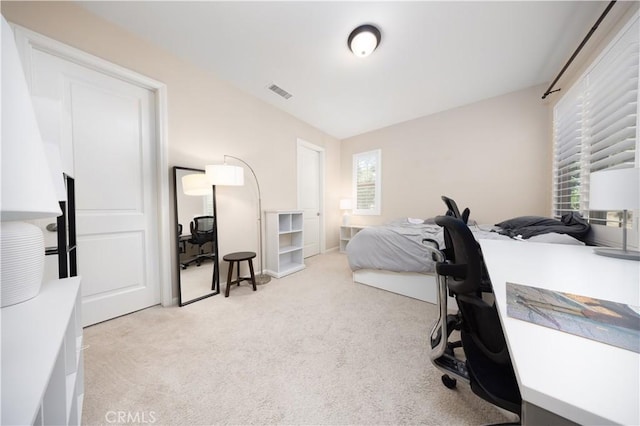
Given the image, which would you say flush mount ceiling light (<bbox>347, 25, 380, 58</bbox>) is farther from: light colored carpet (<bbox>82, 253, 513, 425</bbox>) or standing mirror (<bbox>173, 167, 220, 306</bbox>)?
light colored carpet (<bbox>82, 253, 513, 425</bbox>)

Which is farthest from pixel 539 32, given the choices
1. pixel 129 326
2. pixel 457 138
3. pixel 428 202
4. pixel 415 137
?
pixel 129 326

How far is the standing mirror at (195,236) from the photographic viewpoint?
223cm

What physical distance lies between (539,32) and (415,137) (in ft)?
6.51

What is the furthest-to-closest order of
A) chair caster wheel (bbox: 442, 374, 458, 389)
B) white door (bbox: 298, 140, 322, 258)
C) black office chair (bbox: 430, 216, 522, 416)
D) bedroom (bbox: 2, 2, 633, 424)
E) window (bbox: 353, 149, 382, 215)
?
window (bbox: 353, 149, 382, 215), white door (bbox: 298, 140, 322, 258), bedroom (bbox: 2, 2, 633, 424), chair caster wheel (bbox: 442, 374, 458, 389), black office chair (bbox: 430, 216, 522, 416)

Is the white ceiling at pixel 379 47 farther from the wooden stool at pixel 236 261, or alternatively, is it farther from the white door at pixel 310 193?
the wooden stool at pixel 236 261

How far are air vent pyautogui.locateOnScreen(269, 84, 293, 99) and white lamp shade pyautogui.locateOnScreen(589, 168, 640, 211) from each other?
3113 mm

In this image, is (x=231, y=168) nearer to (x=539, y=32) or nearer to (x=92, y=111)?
(x=92, y=111)

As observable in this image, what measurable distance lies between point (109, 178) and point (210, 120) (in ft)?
3.88

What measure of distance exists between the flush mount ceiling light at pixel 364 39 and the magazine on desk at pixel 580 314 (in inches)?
90.7

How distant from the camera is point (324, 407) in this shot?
3.63ft

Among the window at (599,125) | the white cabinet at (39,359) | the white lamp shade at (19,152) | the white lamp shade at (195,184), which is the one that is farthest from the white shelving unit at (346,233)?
the white lamp shade at (19,152)

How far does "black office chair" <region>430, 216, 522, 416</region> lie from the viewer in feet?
2.52

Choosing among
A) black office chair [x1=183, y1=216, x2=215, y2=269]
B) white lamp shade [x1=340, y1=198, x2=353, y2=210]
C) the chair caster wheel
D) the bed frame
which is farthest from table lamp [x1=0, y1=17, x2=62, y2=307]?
white lamp shade [x1=340, y1=198, x2=353, y2=210]

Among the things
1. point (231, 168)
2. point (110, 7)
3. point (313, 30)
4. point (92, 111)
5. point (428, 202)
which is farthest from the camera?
point (428, 202)
